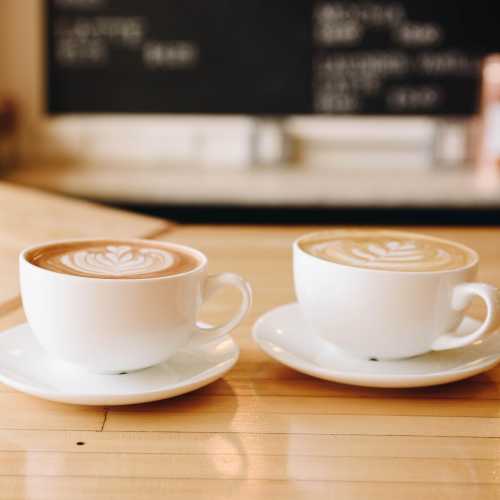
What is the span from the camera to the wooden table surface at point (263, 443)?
0.42 m

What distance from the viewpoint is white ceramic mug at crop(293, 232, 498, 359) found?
56 cm

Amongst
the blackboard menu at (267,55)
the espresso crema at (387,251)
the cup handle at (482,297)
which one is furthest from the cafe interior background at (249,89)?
the cup handle at (482,297)

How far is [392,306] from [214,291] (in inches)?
5.5

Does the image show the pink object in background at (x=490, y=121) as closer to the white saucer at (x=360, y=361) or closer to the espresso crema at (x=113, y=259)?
the white saucer at (x=360, y=361)

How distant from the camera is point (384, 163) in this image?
282cm

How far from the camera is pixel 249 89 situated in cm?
275

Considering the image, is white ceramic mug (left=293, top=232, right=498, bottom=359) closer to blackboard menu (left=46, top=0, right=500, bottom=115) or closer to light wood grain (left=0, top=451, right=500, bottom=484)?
light wood grain (left=0, top=451, right=500, bottom=484)

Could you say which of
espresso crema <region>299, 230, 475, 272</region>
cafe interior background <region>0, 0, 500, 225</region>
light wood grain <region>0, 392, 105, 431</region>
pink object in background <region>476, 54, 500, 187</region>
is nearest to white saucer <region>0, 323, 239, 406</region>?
light wood grain <region>0, 392, 105, 431</region>

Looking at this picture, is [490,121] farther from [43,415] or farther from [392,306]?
[43,415]

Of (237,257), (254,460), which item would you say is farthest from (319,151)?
(254,460)

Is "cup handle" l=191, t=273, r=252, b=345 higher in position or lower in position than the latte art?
lower

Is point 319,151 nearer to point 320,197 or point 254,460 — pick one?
point 320,197

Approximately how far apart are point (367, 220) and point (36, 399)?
1.83 metres

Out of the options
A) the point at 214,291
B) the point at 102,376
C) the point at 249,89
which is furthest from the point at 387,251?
the point at 249,89
